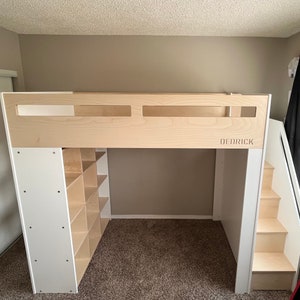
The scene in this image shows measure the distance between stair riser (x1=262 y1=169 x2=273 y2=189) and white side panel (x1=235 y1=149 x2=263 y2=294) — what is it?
22.7 inches

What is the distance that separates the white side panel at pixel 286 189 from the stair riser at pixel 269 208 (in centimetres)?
4

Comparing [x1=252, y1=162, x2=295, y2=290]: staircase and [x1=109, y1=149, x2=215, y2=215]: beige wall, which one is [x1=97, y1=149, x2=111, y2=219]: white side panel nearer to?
[x1=109, y1=149, x2=215, y2=215]: beige wall

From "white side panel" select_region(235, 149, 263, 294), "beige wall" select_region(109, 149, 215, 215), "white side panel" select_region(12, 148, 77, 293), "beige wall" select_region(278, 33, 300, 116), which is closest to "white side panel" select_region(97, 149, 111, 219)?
"beige wall" select_region(109, 149, 215, 215)

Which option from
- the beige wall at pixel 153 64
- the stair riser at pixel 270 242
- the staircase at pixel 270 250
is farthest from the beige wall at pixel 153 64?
the stair riser at pixel 270 242

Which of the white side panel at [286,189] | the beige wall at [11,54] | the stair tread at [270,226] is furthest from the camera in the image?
the beige wall at [11,54]

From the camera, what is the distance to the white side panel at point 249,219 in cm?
150

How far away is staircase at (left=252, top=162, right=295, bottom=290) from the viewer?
68.9 inches

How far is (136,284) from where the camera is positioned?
6.06ft

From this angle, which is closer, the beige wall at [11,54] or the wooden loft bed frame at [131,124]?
the wooden loft bed frame at [131,124]

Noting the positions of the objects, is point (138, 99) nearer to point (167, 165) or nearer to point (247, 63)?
point (167, 165)

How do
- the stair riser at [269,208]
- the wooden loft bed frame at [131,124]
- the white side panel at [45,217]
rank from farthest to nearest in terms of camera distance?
1. the stair riser at [269,208]
2. the white side panel at [45,217]
3. the wooden loft bed frame at [131,124]

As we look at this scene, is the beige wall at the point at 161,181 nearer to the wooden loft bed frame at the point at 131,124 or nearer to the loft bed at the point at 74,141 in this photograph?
the loft bed at the point at 74,141

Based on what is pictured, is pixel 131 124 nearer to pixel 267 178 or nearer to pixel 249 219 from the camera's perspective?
pixel 249 219

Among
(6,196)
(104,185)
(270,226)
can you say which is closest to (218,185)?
(270,226)
